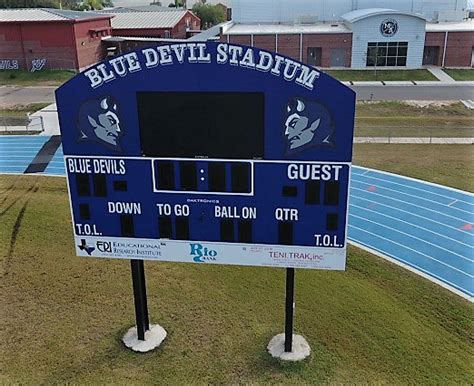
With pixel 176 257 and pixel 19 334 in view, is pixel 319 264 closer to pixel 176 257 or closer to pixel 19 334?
pixel 176 257

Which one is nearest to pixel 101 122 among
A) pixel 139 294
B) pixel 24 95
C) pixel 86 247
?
pixel 86 247

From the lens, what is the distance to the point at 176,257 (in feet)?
27.4

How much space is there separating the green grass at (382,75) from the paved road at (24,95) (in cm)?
1858

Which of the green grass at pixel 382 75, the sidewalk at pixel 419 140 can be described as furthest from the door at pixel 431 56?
the sidewalk at pixel 419 140

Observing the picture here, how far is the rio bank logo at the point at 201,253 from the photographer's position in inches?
324

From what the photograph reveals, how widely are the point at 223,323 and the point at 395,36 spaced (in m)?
32.6

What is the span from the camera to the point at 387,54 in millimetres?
37750

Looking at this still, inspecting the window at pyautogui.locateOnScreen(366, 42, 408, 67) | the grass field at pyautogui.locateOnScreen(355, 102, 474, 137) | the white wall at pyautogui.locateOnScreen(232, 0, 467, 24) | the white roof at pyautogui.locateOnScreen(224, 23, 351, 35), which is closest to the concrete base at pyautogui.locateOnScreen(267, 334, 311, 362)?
the grass field at pyautogui.locateOnScreen(355, 102, 474, 137)

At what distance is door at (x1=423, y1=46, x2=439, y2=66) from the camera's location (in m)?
38.5

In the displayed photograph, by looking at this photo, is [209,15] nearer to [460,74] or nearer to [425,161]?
[460,74]

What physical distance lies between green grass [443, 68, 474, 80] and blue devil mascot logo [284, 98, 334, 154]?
101ft

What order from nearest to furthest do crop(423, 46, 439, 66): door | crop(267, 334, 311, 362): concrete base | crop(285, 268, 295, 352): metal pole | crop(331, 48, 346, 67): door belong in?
crop(285, 268, 295, 352): metal pole, crop(267, 334, 311, 362): concrete base, crop(331, 48, 346, 67): door, crop(423, 46, 439, 66): door

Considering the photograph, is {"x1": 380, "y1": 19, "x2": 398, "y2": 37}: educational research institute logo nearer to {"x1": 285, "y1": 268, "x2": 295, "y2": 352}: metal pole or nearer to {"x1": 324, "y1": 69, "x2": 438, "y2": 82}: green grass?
{"x1": 324, "y1": 69, "x2": 438, "y2": 82}: green grass

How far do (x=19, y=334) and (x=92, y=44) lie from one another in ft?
109
